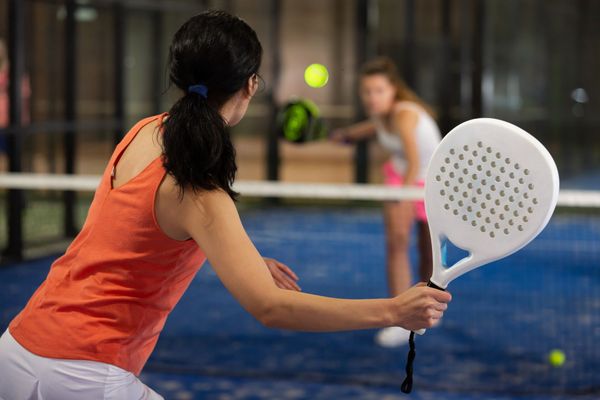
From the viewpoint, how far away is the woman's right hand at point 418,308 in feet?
6.30

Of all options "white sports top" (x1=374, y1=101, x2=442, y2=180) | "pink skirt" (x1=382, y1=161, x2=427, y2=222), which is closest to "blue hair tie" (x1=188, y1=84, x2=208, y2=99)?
"white sports top" (x1=374, y1=101, x2=442, y2=180)

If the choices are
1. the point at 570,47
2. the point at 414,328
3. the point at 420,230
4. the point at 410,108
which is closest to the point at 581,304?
the point at 420,230

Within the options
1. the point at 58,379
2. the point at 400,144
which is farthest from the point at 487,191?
the point at 400,144

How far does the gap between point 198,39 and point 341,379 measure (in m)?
3.13

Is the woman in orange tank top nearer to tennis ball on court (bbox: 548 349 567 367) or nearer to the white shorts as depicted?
the white shorts

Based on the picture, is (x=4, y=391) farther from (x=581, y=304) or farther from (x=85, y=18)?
(x=85, y=18)

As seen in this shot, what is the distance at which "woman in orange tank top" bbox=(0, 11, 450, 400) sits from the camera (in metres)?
1.93

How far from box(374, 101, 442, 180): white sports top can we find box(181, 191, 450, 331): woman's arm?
398 cm

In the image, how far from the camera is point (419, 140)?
19.4 ft

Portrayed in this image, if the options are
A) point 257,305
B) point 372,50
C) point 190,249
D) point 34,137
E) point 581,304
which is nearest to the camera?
point 257,305

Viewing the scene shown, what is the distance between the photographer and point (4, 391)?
82.2 inches

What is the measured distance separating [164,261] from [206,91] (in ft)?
1.06

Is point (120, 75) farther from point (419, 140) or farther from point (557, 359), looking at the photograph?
point (557, 359)

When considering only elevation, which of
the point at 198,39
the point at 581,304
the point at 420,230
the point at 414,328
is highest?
the point at 198,39
